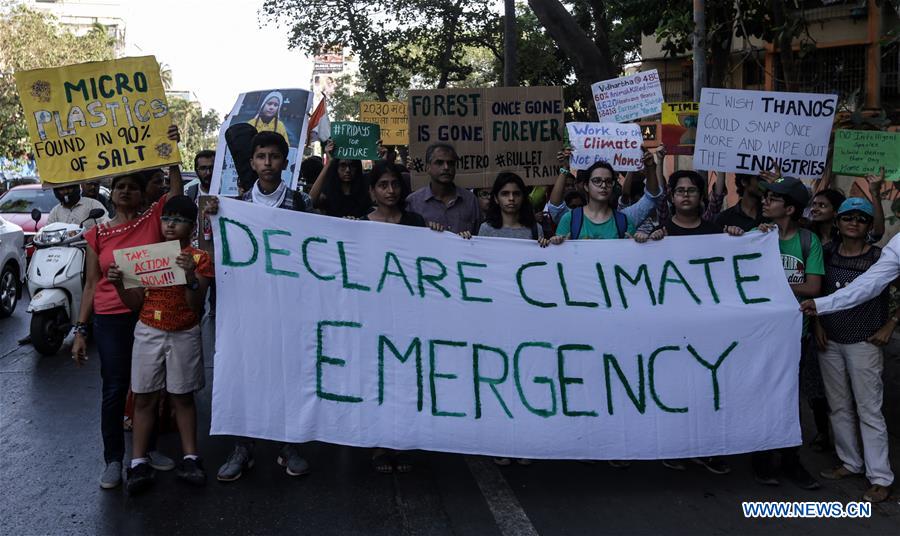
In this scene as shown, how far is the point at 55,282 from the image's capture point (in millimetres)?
8086

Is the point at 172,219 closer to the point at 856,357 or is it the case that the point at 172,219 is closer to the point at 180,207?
the point at 180,207

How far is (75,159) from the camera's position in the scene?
5156 millimetres

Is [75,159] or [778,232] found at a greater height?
[75,159]

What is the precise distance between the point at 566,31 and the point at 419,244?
24.4 feet

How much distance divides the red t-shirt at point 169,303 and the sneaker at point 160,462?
0.81 m

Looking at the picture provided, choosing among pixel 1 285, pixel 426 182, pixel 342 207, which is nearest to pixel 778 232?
pixel 426 182

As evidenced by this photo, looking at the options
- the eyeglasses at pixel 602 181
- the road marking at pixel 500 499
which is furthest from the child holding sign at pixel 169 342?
the eyeglasses at pixel 602 181

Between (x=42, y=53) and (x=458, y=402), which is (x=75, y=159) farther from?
(x=42, y=53)

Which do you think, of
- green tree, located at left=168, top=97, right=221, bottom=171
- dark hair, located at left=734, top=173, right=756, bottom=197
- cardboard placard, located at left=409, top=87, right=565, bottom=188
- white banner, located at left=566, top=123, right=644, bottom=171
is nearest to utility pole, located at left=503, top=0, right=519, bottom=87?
cardboard placard, located at left=409, top=87, right=565, bottom=188

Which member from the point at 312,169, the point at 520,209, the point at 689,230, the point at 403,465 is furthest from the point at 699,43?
the point at 403,465

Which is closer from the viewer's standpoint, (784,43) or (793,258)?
(793,258)

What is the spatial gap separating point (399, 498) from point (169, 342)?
57.9 inches

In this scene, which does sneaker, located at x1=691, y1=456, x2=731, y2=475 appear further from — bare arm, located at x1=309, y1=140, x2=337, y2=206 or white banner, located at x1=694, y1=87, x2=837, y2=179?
bare arm, located at x1=309, y1=140, x2=337, y2=206

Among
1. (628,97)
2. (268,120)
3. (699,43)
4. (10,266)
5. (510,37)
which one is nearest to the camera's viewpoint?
(268,120)
